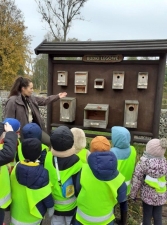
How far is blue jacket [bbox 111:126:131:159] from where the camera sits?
2088 millimetres

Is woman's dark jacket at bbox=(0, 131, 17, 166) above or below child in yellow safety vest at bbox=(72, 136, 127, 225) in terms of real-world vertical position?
above

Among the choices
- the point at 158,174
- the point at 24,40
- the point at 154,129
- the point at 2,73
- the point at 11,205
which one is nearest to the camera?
the point at 11,205

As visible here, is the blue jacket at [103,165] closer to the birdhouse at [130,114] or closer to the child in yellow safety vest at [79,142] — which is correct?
the child in yellow safety vest at [79,142]

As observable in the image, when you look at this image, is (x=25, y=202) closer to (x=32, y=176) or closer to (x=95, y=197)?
(x=32, y=176)

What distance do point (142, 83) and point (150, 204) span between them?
1995 millimetres

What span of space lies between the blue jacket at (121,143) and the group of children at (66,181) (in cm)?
21

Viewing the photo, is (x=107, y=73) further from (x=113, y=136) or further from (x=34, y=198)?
(x=34, y=198)

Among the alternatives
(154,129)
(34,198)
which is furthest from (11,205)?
(154,129)

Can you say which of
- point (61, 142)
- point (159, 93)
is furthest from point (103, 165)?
point (159, 93)

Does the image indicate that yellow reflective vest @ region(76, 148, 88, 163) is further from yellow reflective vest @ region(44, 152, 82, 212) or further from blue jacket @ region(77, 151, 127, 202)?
blue jacket @ region(77, 151, 127, 202)

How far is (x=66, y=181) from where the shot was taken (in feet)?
5.66

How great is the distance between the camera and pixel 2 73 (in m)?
19.7

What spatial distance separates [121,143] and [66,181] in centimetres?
71

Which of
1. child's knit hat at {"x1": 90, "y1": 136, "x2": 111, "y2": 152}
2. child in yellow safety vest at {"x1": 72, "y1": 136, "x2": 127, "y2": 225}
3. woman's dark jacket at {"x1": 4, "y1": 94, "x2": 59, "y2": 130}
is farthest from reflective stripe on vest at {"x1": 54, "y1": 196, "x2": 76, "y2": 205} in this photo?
woman's dark jacket at {"x1": 4, "y1": 94, "x2": 59, "y2": 130}
